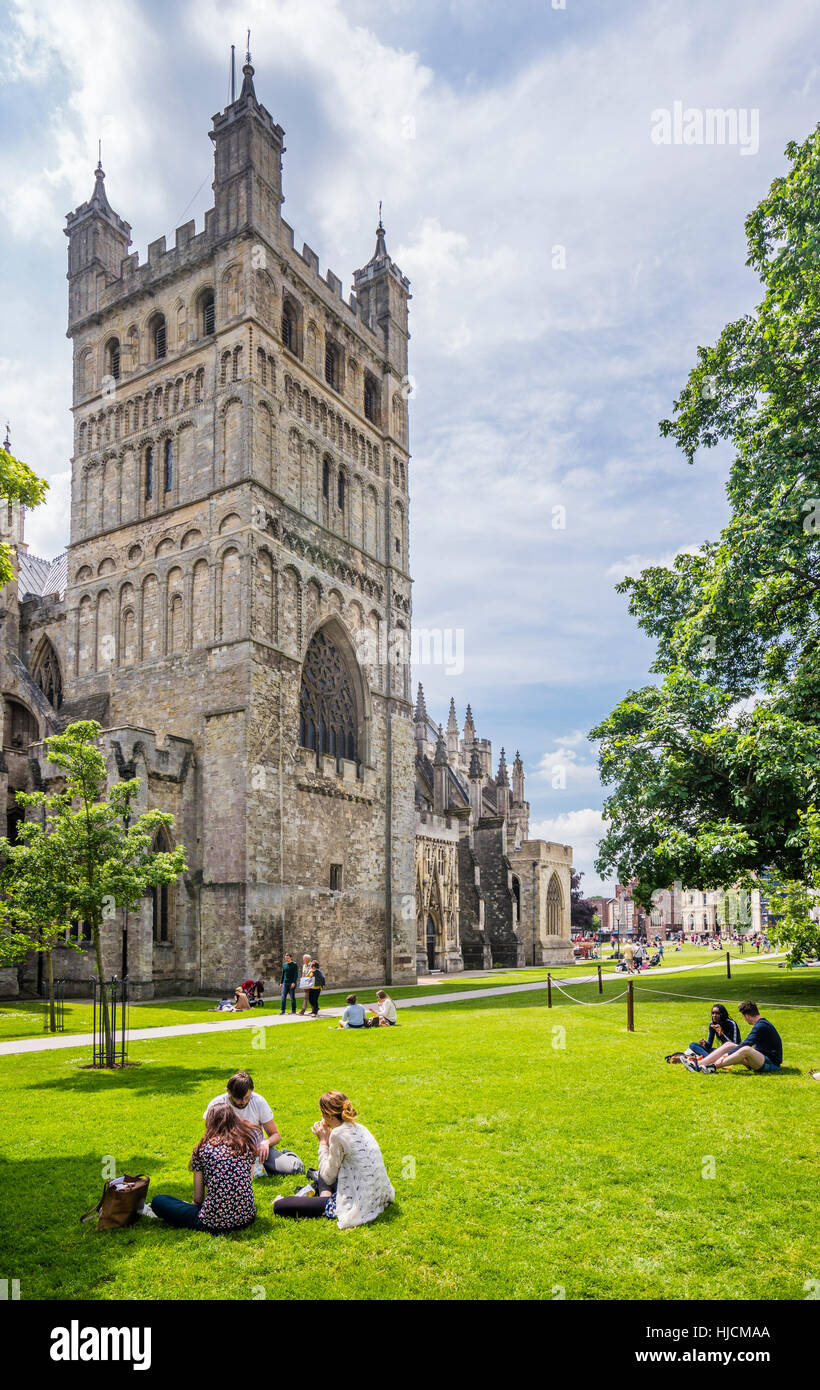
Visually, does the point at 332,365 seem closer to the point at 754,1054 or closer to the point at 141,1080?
the point at 141,1080

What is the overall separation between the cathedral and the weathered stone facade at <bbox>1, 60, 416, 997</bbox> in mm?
93

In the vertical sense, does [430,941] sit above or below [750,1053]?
below

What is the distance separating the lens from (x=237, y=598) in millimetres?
27719

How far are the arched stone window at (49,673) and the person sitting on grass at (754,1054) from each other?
100ft

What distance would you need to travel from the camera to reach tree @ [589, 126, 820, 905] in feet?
52.2

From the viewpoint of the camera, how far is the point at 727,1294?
5.04 m

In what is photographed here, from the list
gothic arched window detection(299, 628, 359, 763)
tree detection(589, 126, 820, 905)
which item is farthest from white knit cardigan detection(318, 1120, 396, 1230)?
gothic arched window detection(299, 628, 359, 763)

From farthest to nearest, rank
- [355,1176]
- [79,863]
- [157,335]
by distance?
[157,335], [79,863], [355,1176]

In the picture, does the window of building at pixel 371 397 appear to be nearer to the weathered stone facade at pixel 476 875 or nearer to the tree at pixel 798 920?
the weathered stone facade at pixel 476 875

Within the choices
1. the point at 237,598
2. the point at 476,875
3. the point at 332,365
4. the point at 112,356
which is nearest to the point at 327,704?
the point at 237,598

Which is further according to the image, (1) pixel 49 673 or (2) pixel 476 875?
(2) pixel 476 875

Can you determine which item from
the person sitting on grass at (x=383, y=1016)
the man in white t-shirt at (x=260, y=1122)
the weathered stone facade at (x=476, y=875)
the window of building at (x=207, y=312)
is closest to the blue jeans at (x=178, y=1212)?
the man in white t-shirt at (x=260, y=1122)

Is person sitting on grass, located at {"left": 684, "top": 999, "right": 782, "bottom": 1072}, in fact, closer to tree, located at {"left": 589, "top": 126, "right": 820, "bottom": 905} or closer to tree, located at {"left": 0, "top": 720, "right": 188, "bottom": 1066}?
tree, located at {"left": 589, "top": 126, "right": 820, "bottom": 905}

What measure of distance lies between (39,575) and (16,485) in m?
36.4
